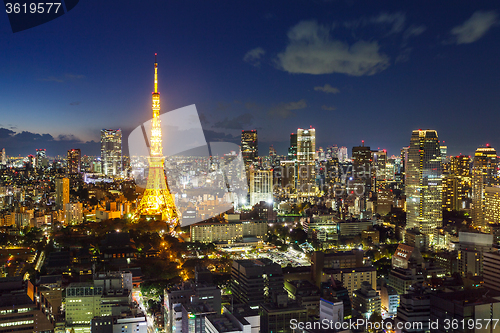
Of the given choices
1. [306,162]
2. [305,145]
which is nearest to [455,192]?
[306,162]

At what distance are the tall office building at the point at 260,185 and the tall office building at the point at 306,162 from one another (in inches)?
99.9

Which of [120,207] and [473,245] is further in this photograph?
[120,207]

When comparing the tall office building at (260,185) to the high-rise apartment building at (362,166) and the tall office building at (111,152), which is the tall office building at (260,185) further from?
the tall office building at (111,152)

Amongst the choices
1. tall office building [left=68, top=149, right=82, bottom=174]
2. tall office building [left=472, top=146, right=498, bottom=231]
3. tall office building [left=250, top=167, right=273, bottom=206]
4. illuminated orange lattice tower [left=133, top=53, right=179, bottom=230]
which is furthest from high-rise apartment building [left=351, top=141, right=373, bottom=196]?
tall office building [left=68, top=149, right=82, bottom=174]

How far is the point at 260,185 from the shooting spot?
1819cm

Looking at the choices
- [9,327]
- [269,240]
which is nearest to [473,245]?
[269,240]

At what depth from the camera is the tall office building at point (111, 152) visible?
25.3 metres

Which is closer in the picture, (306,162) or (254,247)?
(254,247)

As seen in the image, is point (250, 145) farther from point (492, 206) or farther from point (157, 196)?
point (492, 206)

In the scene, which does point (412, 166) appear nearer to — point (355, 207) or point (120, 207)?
point (355, 207)

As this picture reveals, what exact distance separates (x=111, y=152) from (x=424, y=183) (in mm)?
18468

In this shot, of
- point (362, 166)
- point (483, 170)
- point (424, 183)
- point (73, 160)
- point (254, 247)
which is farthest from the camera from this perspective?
point (73, 160)

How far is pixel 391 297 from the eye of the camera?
705 cm

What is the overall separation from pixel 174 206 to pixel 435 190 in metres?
8.57
